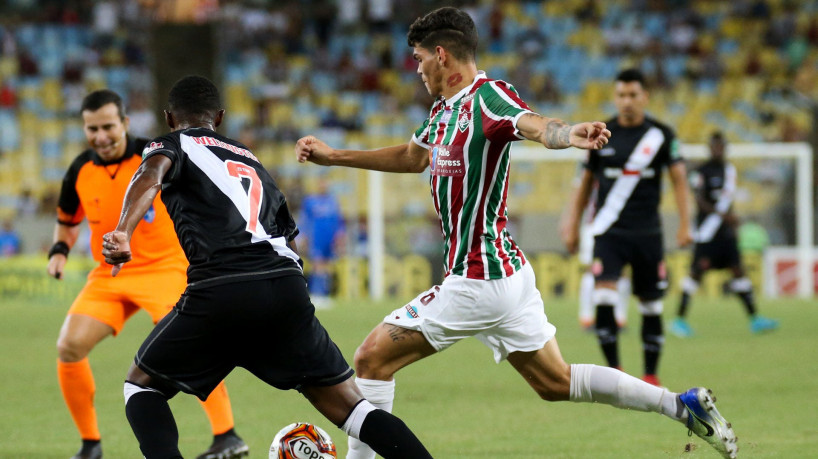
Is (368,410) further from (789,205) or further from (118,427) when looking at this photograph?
(789,205)

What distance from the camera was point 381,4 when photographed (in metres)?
28.2

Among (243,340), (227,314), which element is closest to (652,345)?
(243,340)

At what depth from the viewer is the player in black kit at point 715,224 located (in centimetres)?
1391

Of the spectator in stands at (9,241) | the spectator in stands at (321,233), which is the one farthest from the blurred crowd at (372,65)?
the spectator in stands at (321,233)

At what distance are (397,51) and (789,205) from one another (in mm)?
11209

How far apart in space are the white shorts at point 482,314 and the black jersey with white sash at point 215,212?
0.83 m

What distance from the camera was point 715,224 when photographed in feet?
46.3

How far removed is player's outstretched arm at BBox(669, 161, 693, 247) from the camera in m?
9.05

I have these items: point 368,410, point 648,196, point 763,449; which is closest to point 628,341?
A: point 648,196

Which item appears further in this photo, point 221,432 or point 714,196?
point 714,196

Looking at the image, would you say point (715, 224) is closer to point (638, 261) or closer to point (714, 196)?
point (714, 196)

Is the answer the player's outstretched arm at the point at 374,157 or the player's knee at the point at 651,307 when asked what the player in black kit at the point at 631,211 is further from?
the player's outstretched arm at the point at 374,157

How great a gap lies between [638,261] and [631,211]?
409 mm

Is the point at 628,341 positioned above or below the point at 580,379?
below
